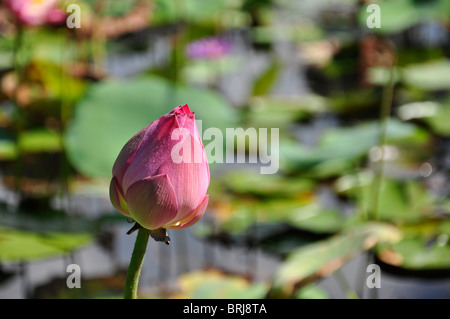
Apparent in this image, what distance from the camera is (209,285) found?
88 centimetres

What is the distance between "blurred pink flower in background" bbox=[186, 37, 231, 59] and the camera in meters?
2.09

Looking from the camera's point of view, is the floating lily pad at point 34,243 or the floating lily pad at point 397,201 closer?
the floating lily pad at point 34,243

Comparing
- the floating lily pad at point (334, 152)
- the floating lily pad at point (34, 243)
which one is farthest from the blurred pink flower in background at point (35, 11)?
the floating lily pad at point (334, 152)

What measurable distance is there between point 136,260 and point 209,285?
576 mm

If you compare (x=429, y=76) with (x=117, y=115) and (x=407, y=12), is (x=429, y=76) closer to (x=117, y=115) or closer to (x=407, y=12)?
(x=407, y=12)

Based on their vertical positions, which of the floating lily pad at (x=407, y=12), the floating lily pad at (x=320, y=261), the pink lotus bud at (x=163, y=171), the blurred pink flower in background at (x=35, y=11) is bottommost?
the floating lily pad at (x=320, y=261)

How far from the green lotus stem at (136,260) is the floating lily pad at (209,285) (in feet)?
1.37

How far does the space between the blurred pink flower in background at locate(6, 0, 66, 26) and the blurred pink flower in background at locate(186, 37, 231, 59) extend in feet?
3.61

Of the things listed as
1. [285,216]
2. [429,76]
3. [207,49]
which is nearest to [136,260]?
[285,216]

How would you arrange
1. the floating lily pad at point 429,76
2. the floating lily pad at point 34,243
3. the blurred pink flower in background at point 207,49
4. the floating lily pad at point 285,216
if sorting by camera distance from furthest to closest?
the blurred pink flower in background at point 207,49 < the floating lily pad at point 429,76 < the floating lily pad at point 285,216 < the floating lily pad at point 34,243

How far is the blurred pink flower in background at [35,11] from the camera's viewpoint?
0.93 metres

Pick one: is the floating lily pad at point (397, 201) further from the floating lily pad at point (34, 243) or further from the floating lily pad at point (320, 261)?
the floating lily pad at point (34, 243)
